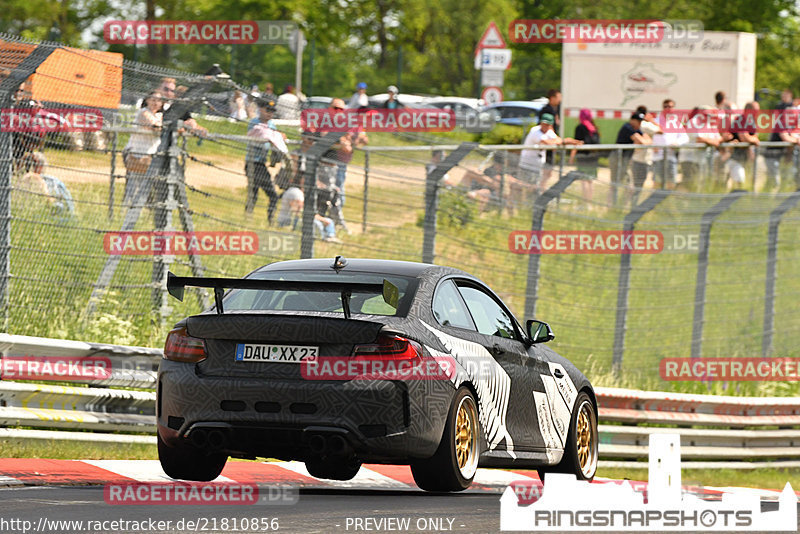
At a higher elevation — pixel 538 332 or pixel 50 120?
pixel 50 120

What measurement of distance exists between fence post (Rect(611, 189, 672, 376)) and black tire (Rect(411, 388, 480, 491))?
304 inches

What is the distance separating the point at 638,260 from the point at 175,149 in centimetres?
735

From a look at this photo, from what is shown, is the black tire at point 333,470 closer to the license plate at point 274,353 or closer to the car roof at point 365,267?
the car roof at point 365,267

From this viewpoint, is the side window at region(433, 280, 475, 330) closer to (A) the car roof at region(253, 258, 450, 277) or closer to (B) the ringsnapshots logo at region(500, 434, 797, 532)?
(A) the car roof at region(253, 258, 450, 277)

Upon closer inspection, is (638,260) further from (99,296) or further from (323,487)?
(323,487)

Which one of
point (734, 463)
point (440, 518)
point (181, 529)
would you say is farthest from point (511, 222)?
point (181, 529)

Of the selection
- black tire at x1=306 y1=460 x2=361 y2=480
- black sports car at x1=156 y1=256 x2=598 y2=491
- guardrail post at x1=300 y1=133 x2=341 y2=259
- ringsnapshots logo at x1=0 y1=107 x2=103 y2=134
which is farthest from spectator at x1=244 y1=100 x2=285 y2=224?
black sports car at x1=156 y1=256 x2=598 y2=491

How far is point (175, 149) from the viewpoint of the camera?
13414mm

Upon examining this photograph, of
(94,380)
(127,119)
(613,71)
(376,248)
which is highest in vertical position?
(613,71)

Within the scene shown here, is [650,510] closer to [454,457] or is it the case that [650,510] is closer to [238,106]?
[454,457]

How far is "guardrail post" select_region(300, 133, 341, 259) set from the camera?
13.7 m

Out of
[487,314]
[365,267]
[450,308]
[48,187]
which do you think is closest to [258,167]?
[48,187]

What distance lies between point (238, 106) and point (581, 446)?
4.53 meters

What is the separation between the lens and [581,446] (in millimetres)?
11000
